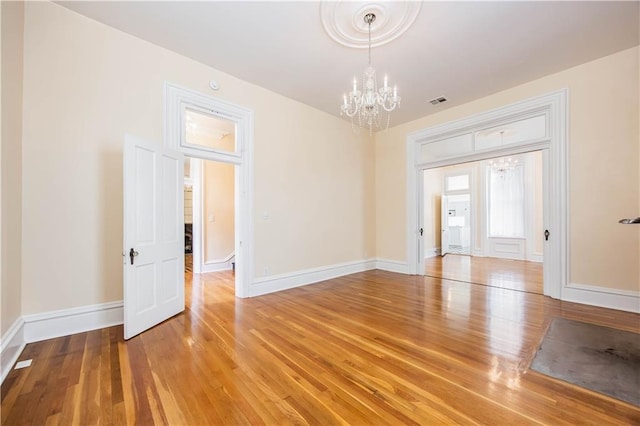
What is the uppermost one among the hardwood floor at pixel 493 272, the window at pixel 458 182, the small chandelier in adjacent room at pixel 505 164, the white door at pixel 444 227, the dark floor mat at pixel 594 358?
the small chandelier in adjacent room at pixel 505 164

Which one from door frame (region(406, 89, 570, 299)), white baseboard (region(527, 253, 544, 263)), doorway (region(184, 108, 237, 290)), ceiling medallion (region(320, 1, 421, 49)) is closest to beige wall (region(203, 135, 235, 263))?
doorway (region(184, 108, 237, 290))

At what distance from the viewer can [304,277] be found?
4.88 m

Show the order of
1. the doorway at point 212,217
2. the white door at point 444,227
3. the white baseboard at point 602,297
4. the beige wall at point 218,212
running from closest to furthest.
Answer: the white baseboard at point 602,297 → the doorway at point 212,217 → the beige wall at point 218,212 → the white door at point 444,227

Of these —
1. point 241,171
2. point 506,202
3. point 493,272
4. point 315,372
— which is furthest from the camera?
point 506,202

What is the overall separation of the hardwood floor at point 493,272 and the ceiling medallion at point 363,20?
178 inches

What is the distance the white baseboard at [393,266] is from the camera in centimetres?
576

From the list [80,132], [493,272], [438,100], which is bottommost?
[493,272]

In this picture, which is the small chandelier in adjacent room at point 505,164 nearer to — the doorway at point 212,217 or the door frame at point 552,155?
the door frame at point 552,155

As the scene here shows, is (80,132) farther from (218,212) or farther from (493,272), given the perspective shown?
(493,272)

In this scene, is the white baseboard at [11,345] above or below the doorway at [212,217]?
below

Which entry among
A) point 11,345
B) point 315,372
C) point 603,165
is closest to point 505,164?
point 603,165

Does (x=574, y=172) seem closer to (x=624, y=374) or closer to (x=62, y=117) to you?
(x=624, y=374)

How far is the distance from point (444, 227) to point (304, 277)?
20.5 feet

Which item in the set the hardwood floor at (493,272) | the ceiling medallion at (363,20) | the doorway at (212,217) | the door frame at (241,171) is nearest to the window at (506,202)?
the hardwood floor at (493,272)
